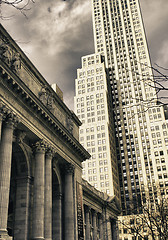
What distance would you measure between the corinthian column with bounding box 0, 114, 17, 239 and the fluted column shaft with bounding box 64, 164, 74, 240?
17172 mm

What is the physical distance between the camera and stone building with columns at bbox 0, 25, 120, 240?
95.4 feet

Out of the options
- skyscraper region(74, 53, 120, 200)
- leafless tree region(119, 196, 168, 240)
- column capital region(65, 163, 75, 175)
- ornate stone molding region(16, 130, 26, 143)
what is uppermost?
skyscraper region(74, 53, 120, 200)

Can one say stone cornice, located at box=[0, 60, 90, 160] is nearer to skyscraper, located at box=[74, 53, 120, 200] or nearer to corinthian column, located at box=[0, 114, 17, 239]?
corinthian column, located at box=[0, 114, 17, 239]

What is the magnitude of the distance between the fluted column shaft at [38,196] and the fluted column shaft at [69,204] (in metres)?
9.78

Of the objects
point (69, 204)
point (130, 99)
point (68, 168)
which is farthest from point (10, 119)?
point (130, 99)

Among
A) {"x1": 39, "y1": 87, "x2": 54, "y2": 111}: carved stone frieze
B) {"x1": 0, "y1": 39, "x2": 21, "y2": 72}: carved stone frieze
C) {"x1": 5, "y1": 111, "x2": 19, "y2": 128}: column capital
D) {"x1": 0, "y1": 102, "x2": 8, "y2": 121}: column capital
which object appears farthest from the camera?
{"x1": 39, "y1": 87, "x2": 54, "y2": 111}: carved stone frieze

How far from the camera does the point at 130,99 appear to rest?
14362 cm

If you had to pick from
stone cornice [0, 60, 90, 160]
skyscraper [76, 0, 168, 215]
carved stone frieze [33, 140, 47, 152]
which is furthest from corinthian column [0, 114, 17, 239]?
skyscraper [76, 0, 168, 215]

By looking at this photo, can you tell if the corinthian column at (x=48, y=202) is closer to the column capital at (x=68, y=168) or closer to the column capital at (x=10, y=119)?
the column capital at (x=68, y=168)

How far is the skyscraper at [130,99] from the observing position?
140375mm

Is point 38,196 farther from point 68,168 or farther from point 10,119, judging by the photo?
point 68,168

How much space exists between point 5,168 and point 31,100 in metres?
9.09

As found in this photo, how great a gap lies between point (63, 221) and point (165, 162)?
103992mm

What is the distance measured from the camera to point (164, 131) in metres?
143
